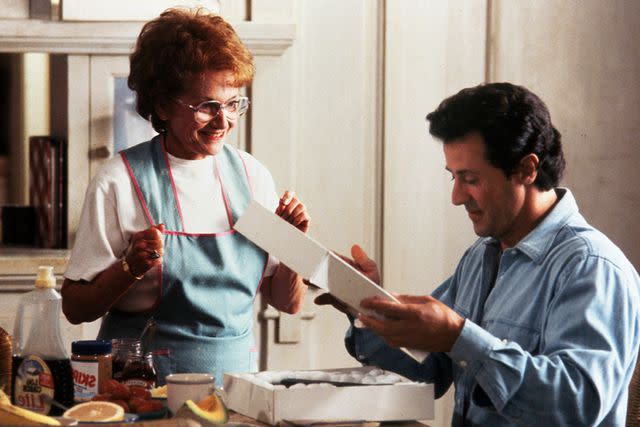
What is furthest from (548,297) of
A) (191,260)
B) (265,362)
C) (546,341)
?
Result: (265,362)

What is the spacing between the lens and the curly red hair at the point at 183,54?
2.27m

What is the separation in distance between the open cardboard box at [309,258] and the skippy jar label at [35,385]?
388mm

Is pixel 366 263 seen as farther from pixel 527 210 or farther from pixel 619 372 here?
pixel 619 372

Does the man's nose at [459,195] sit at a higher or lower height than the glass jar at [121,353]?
higher

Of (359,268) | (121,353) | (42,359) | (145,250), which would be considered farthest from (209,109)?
(42,359)

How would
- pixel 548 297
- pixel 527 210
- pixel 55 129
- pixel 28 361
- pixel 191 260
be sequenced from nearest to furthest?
pixel 28 361 → pixel 548 297 → pixel 527 210 → pixel 191 260 → pixel 55 129

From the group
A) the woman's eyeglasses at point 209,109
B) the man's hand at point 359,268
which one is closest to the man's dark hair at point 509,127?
the man's hand at point 359,268

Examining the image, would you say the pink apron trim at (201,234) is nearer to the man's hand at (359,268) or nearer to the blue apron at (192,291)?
the blue apron at (192,291)

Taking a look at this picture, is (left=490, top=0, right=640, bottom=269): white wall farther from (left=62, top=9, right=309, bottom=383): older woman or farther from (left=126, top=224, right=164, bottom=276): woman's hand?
(left=126, top=224, right=164, bottom=276): woman's hand

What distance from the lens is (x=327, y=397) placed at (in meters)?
1.70

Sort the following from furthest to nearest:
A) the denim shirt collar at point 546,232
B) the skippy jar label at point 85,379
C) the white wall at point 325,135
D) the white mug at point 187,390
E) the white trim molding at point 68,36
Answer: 1. the white wall at point 325,135
2. the white trim molding at point 68,36
3. the denim shirt collar at point 546,232
4. the skippy jar label at point 85,379
5. the white mug at point 187,390

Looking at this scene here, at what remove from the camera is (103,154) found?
3.43 metres

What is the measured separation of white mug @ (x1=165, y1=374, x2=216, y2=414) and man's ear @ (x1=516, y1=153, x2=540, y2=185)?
2.26 ft

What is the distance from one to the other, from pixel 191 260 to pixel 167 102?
1.15ft
